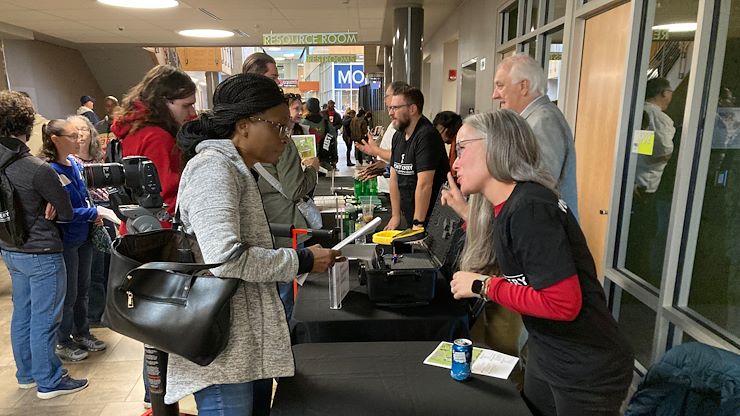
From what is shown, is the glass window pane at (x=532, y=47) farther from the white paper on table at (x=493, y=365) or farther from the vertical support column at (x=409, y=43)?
the white paper on table at (x=493, y=365)

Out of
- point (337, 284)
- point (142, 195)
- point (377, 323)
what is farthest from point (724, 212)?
point (142, 195)

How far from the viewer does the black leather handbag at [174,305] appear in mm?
1031

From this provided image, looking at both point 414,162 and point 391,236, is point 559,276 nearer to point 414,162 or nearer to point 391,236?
point 391,236

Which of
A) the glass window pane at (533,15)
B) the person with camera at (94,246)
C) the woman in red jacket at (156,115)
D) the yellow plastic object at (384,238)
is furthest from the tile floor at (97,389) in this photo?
the glass window pane at (533,15)

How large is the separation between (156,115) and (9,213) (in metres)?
1.06

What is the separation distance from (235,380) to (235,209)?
42 centimetres

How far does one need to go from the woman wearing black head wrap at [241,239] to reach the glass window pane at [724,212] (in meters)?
1.58

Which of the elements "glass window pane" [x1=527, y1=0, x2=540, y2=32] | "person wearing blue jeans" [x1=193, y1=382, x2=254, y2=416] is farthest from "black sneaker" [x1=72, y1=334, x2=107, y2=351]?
"glass window pane" [x1=527, y1=0, x2=540, y2=32]

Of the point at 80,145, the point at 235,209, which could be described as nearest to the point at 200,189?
the point at 235,209

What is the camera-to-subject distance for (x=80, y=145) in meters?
3.05

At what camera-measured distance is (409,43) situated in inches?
260

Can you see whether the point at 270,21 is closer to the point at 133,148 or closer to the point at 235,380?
the point at 133,148

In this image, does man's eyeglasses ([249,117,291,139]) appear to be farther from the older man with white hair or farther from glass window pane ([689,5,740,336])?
glass window pane ([689,5,740,336])

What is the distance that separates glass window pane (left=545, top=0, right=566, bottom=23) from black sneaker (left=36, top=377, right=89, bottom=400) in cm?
392
